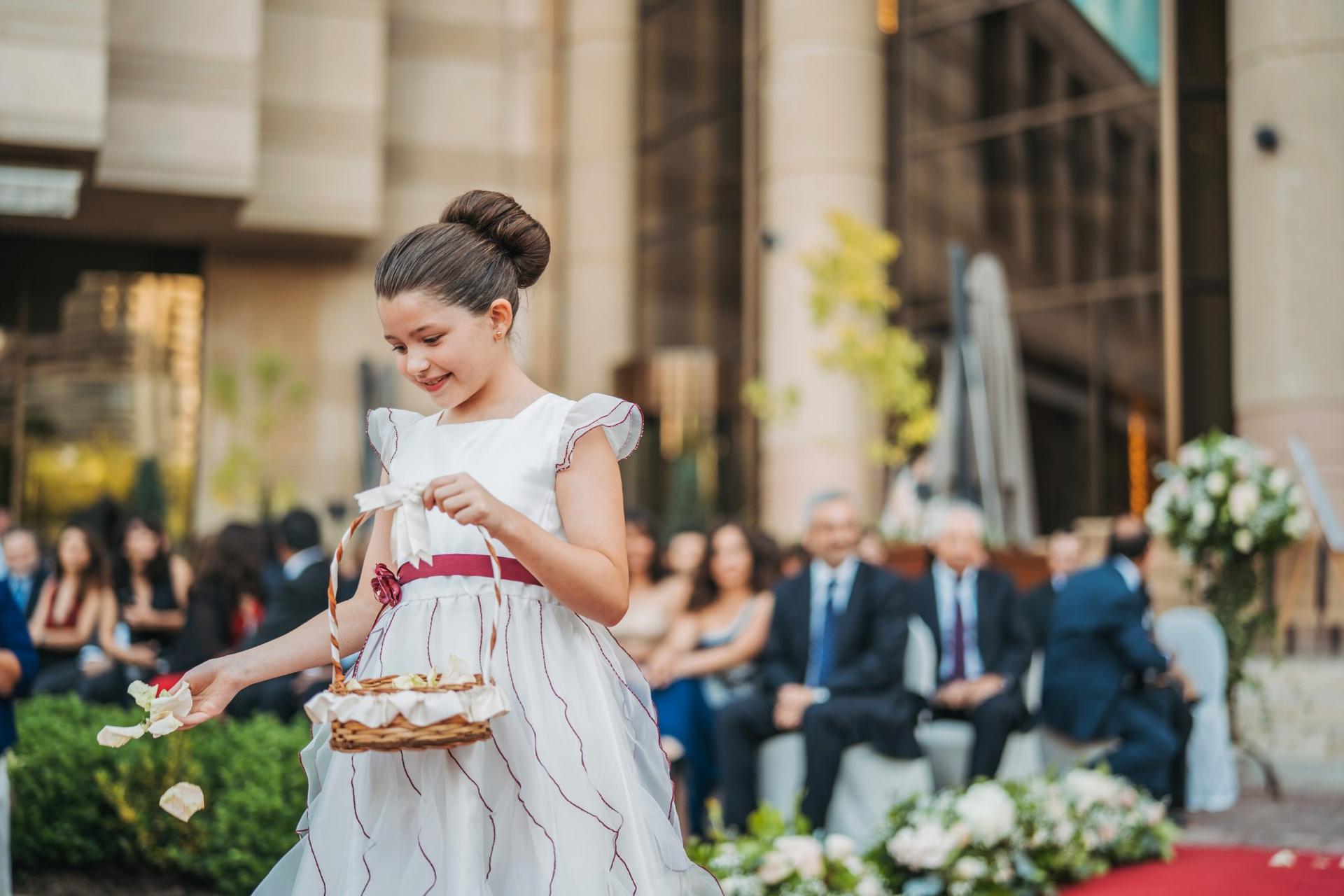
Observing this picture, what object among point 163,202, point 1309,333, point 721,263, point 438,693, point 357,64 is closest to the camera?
point 438,693

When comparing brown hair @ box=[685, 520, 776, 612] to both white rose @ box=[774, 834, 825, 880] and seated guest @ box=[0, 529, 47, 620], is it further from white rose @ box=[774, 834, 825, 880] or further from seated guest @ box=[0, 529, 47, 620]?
seated guest @ box=[0, 529, 47, 620]

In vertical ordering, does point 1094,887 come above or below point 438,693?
below

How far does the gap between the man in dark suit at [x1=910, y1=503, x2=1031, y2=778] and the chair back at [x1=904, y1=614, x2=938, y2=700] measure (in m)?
0.09

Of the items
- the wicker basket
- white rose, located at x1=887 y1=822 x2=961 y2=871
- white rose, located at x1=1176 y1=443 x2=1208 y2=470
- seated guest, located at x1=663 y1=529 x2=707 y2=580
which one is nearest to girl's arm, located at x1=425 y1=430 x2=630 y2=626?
the wicker basket

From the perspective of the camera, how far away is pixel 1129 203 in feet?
54.6

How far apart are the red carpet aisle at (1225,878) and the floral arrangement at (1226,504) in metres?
3.16

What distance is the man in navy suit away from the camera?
305 inches

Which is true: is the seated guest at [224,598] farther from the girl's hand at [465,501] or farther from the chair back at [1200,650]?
the girl's hand at [465,501]

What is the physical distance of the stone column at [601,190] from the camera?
21.9 meters

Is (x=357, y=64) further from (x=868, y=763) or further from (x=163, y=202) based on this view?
(x=868, y=763)

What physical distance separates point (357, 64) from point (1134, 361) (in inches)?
429

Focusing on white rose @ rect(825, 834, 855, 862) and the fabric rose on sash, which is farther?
white rose @ rect(825, 834, 855, 862)

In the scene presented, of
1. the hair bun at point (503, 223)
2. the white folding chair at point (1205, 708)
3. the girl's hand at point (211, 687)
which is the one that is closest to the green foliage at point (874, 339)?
the white folding chair at point (1205, 708)

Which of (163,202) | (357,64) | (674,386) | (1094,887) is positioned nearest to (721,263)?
(674,386)
